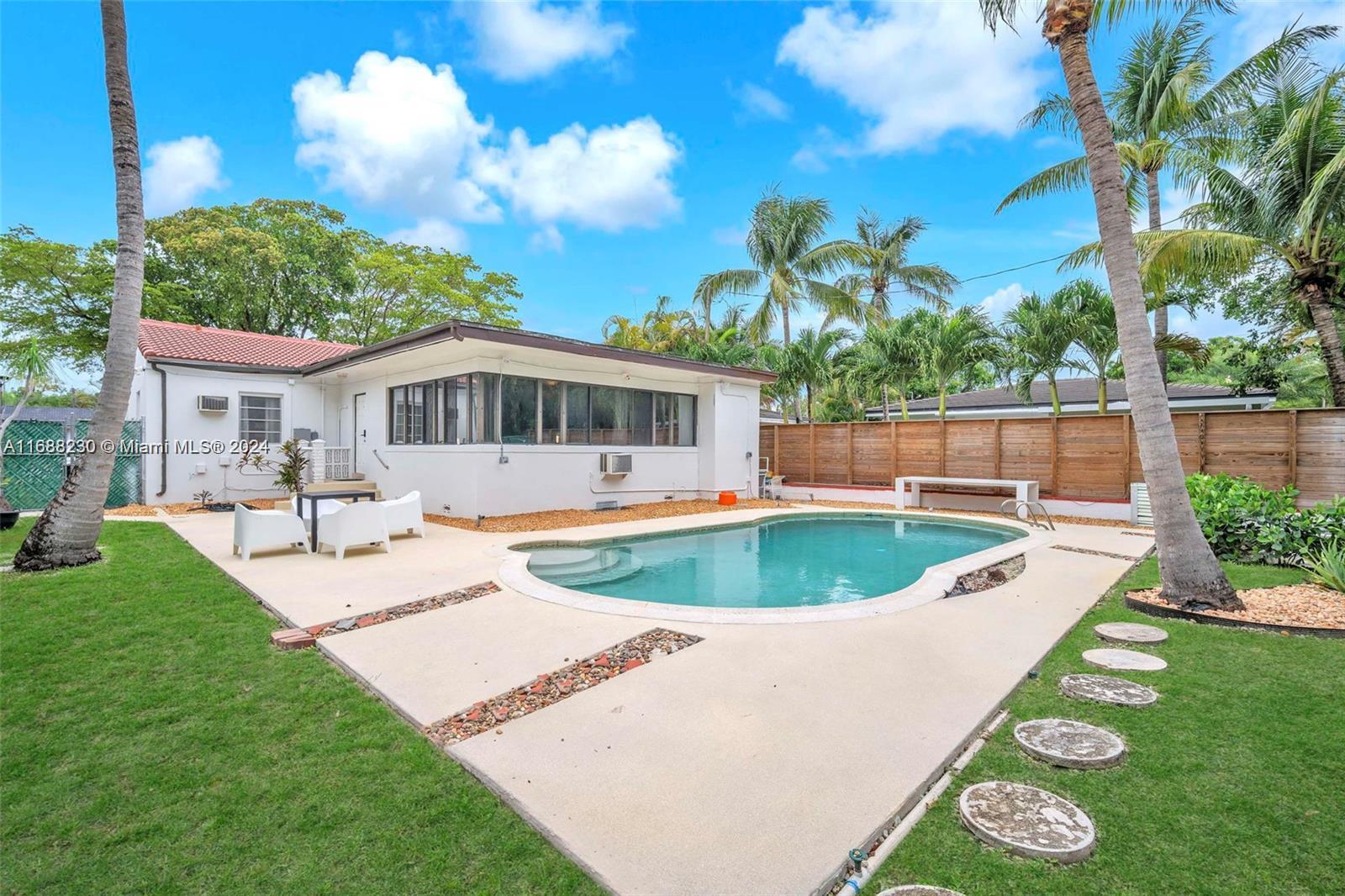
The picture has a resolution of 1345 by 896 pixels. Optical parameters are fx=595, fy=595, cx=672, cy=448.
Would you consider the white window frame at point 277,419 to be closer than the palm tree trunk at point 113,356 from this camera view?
No

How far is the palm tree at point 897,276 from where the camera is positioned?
2228cm

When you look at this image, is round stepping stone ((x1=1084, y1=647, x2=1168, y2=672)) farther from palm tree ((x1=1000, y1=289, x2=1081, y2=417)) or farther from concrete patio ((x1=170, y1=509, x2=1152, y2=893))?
palm tree ((x1=1000, y1=289, x2=1081, y2=417))

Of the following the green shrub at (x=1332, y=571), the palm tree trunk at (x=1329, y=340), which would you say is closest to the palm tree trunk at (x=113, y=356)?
the green shrub at (x=1332, y=571)

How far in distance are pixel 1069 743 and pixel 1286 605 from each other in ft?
13.2

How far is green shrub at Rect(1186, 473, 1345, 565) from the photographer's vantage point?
641 centimetres

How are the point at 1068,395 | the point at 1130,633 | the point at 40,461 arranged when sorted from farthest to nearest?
the point at 1068,395 → the point at 40,461 → the point at 1130,633

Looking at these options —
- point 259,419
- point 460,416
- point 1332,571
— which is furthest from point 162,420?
point 1332,571

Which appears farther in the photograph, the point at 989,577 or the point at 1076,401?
the point at 1076,401

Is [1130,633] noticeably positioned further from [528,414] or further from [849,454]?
[849,454]

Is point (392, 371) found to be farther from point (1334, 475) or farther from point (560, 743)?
point (1334, 475)

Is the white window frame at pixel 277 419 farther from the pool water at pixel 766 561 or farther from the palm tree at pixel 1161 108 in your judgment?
the palm tree at pixel 1161 108

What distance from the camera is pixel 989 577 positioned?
656 centimetres

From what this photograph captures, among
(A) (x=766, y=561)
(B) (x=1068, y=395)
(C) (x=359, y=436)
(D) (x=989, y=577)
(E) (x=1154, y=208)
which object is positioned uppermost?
(E) (x=1154, y=208)

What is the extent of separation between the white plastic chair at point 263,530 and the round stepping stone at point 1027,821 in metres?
7.55
